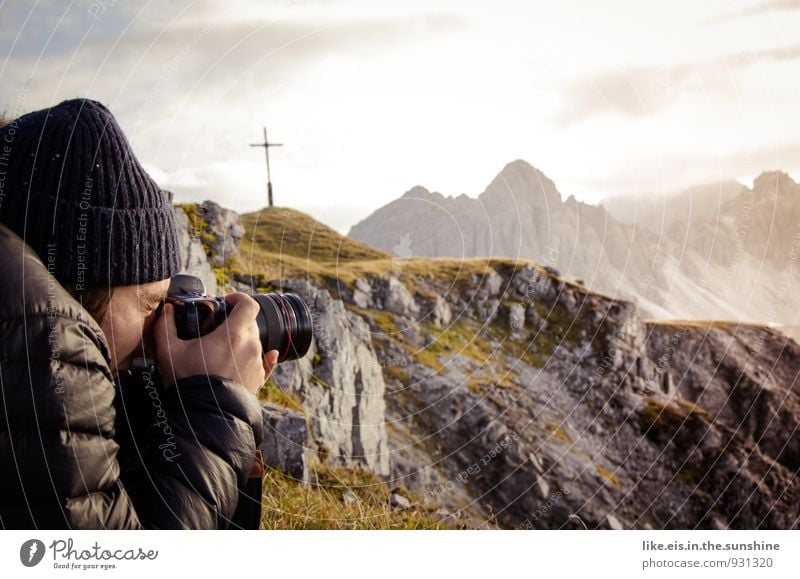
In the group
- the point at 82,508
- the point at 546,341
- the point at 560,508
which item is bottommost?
the point at 560,508

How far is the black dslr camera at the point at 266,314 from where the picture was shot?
7.26 ft

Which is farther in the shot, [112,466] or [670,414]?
[670,414]

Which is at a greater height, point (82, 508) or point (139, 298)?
point (139, 298)

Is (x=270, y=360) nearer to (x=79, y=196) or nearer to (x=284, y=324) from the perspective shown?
(x=284, y=324)

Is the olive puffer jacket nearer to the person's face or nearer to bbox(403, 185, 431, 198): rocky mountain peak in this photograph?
the person's face

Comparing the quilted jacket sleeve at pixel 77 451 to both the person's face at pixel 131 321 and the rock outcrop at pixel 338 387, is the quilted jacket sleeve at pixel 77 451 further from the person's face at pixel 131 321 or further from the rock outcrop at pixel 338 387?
the rock outcrop at pixel 338 387

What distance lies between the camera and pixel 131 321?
2.02 meters

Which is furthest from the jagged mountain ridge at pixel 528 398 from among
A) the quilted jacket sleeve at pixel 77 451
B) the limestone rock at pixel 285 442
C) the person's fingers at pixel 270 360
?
the quilted jacket sleeve at pixel 77 451

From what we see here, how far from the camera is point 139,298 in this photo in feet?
6.77

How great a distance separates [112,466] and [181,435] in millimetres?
267

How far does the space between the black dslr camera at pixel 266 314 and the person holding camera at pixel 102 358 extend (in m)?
0.07

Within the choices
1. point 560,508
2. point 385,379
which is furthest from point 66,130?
point 560,508

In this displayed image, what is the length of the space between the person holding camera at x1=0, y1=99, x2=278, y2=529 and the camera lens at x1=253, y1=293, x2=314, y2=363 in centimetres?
17
